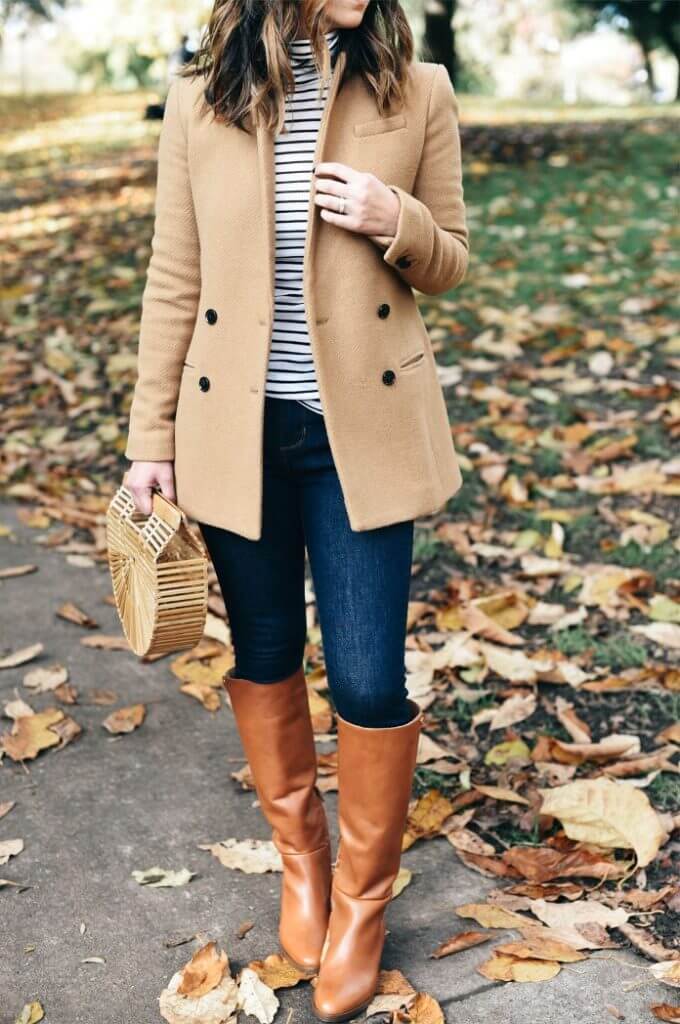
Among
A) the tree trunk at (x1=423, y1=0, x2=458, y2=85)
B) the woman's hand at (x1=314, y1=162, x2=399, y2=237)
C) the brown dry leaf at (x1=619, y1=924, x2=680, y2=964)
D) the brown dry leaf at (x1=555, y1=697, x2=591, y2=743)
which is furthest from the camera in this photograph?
the tree trunk at (x1=423, y1=0, x2=458, y2=85)

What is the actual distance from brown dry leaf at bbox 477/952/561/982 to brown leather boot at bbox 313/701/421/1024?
0.75 ft

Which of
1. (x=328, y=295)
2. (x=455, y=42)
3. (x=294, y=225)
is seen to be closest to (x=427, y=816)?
(x=328, y=295)

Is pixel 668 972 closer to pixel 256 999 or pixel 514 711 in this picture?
pixel 256 999

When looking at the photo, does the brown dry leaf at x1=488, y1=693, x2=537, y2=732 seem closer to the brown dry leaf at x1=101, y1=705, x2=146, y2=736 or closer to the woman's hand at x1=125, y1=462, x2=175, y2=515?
the brown dry leaf at x1=101, y1=705, x2=146, y2=736

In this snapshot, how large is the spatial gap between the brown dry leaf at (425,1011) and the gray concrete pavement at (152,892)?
0.14 feet

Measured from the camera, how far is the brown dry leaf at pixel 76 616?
13.0ft

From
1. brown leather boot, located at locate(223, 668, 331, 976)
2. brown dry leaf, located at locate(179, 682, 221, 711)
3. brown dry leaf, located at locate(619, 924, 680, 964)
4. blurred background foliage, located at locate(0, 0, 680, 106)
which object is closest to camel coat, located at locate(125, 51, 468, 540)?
brown leather boot, located at locate(223, 668, 331, 976)

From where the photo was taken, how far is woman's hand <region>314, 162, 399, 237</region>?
2004mm

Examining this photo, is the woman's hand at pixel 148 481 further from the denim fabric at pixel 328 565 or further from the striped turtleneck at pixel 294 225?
the striped turtleneck at pixel 294 225

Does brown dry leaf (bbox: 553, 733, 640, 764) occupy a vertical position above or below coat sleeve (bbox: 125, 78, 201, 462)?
below

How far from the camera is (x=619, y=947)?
7.97ft

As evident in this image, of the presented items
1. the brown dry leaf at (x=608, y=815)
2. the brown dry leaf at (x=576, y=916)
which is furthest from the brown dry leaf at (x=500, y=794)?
the brown dry leaf at (x=576, y=916)

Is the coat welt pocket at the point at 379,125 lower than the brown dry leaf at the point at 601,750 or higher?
higher

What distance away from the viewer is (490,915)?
2.54 metres
